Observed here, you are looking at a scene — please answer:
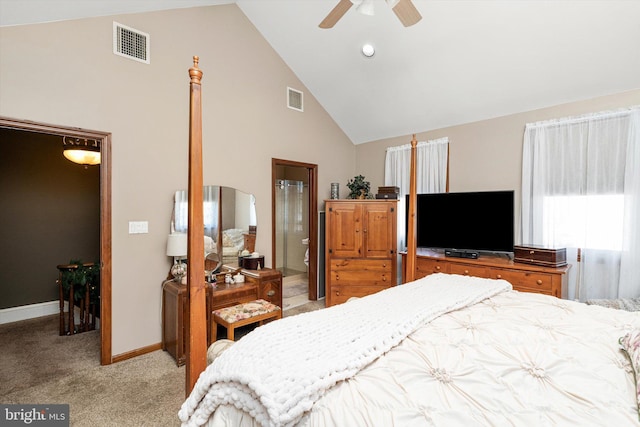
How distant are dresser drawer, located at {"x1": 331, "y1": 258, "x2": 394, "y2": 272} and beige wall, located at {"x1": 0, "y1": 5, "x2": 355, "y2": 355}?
92 cm

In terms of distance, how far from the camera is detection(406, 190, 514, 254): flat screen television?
133 inches

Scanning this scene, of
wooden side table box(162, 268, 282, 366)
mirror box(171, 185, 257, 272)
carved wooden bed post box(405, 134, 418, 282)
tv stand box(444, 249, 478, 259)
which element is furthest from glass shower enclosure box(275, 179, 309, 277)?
carved wooden bed post box(405, 134, 418, 282)

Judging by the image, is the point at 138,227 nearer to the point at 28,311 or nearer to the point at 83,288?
the point at 83,288

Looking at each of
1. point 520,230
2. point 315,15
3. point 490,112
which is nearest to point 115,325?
point 315,15

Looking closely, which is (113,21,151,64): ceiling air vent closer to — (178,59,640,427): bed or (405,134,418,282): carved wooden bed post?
(405,134,418,282): carved wooden bed post

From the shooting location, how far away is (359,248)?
4.07 meters

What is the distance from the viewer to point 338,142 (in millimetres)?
4820

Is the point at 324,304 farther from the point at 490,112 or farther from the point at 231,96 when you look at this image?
the point at 490,112

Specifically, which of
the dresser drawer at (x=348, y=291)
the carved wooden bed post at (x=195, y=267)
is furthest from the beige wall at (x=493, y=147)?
the carved wooden bed post at (x=195, y=267)

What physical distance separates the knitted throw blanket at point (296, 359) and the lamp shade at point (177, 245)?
187cm

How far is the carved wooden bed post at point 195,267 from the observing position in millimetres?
1331

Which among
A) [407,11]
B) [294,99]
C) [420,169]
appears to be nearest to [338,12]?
[407,11]

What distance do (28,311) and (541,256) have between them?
5.58 metres

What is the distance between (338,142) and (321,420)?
4281mm
